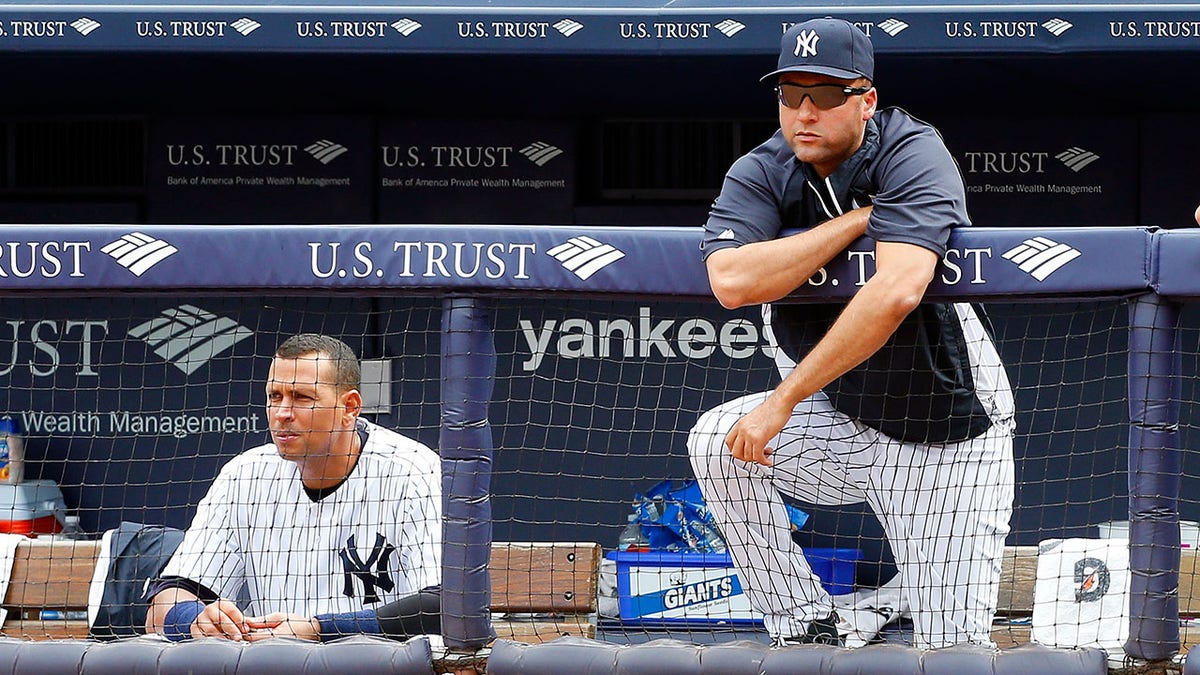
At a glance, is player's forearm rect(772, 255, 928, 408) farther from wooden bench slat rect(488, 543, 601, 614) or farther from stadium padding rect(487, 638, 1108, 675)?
wooden bench slat rect(488, 543, 601, 614)

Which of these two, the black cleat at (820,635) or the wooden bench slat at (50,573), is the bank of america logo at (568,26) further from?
the black cleat at (820,635)

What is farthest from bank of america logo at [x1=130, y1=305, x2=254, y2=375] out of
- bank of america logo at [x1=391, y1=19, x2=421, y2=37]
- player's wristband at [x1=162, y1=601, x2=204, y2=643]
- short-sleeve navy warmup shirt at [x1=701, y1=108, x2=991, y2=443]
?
short-sleeve navy warmup shirt at [x1=701, y1=108, x2=991, y2=443]

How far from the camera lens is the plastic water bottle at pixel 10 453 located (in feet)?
19.2

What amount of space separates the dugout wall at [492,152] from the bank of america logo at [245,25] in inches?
0.6

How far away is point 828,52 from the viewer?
273 centimetres

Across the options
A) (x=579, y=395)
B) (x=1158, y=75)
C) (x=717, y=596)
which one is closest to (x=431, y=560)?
(x=717, y=596)

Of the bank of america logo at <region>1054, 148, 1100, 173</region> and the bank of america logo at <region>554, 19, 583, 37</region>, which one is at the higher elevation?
the bank of america logo at <region>554, 19, 583, 37</region>

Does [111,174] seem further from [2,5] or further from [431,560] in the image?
[431,560]

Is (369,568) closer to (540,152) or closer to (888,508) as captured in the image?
(888,508)

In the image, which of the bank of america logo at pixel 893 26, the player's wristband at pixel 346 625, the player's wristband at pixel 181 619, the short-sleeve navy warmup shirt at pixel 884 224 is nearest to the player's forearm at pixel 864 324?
the short-sleeve navy warmup shirt at pixel 884 224

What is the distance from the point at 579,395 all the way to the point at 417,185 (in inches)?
42.5

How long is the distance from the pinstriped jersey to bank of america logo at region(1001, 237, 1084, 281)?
1.37 meters

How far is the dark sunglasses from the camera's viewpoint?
9.12 ft

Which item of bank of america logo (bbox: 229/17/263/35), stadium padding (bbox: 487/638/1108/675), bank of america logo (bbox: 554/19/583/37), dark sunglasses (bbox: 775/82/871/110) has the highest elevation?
bank of america logo (bbox: 554/19/583/37)
